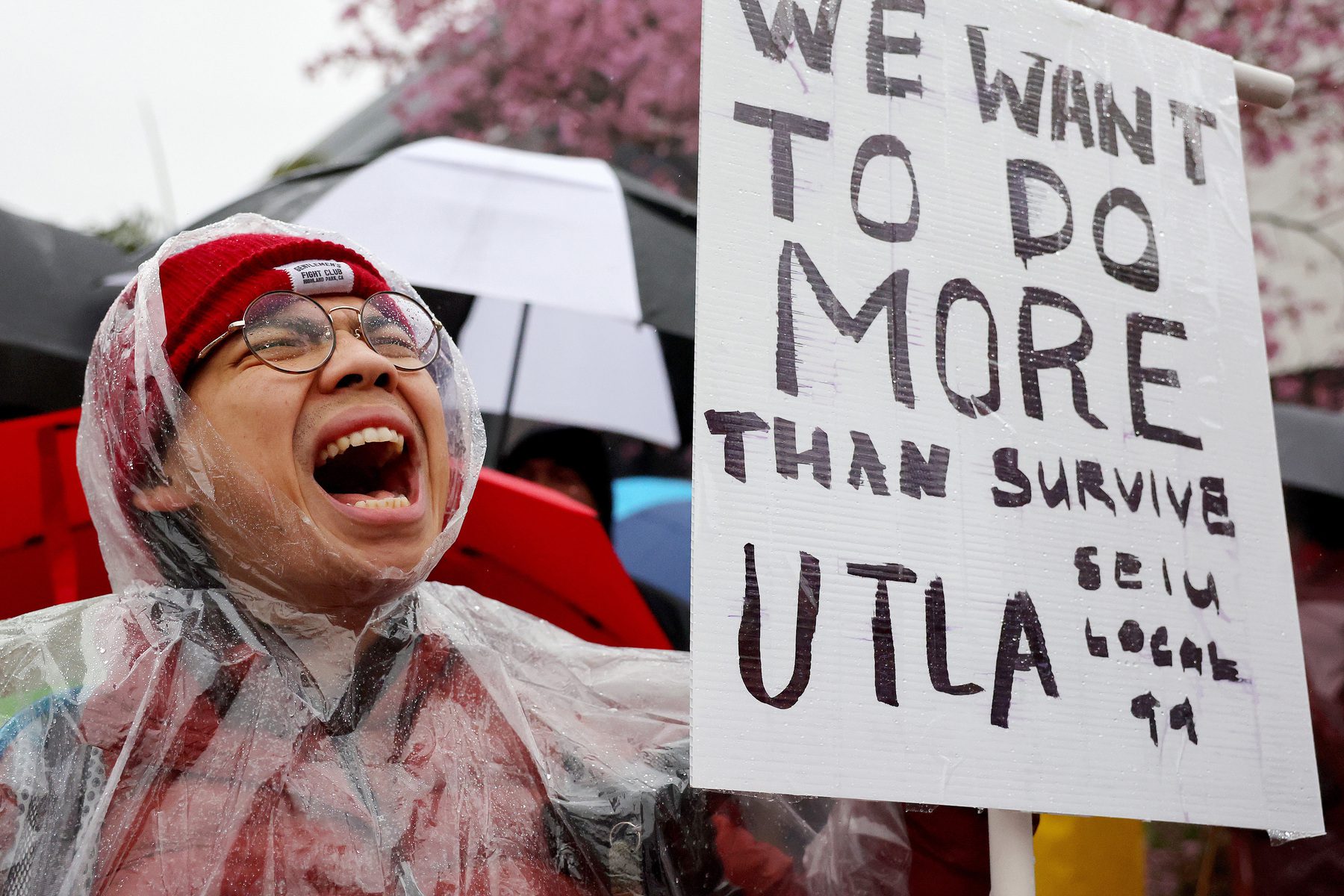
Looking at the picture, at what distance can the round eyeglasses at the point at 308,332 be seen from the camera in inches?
58.6

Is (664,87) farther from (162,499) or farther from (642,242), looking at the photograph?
(162,499)

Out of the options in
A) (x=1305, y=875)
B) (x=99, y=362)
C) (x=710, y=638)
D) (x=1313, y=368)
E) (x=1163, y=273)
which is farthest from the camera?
(x=1313, y=368)

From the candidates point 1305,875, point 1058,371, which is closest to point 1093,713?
point 1058,371

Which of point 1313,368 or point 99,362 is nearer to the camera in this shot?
point 99,362

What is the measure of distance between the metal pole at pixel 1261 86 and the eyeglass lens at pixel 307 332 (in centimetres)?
130

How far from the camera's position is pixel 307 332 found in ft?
4.96

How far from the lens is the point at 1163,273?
5.67 ft

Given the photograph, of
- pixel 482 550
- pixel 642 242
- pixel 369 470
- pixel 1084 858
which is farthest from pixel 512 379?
pixel 369 470

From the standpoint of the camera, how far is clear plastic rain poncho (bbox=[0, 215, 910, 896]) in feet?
4.21

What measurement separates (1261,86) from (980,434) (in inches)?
34.5

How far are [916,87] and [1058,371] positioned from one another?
0.40 meters

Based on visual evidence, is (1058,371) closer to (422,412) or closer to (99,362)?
(422,412)

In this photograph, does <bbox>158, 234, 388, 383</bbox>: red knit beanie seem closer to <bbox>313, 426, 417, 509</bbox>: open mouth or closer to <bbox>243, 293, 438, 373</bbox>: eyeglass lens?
<bbox>243, 293, 438, 373</bbox>: eyeglass lens

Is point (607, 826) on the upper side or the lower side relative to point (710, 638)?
lower
